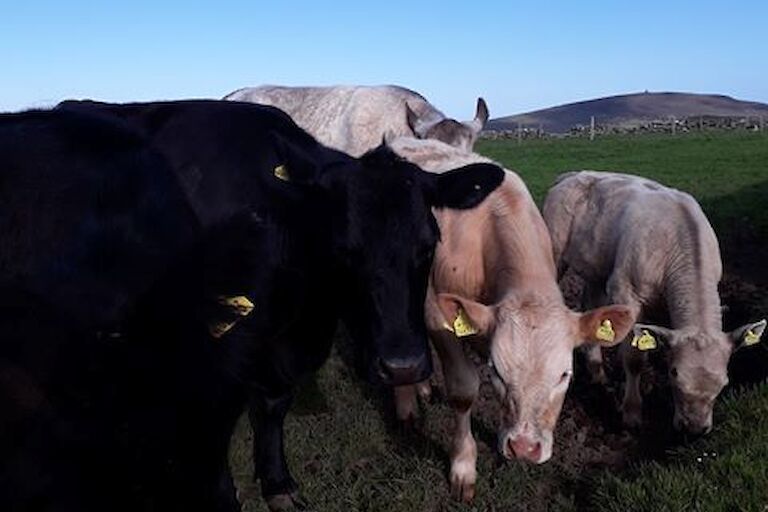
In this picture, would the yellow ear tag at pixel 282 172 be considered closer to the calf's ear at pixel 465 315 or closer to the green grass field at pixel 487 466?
the calf's ear at pixel 465 315

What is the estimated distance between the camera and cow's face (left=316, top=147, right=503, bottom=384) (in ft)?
13.6

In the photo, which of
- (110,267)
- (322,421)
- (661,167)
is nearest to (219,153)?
(322,421)

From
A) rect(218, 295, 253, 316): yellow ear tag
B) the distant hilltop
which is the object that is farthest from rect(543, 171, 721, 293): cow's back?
the distant hilltop

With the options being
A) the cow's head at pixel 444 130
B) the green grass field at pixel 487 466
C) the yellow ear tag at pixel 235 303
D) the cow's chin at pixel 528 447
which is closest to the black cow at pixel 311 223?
the green grass field at pixel 487 466

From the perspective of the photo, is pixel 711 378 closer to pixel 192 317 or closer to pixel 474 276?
pixel 474 276

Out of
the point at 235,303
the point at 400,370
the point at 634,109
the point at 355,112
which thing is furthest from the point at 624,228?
A: the point at 634,109

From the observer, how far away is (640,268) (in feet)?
22.9

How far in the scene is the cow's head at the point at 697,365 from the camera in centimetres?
567

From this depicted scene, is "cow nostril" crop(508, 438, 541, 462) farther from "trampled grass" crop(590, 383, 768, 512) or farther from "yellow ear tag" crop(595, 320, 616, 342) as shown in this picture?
"yellow ear tag" crop(595, 320, 616, 342)

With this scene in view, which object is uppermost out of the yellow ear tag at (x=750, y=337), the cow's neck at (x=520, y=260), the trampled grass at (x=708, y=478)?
the cow's neck at (x=520, y=260)

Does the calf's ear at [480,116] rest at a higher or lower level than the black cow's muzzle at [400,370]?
higher

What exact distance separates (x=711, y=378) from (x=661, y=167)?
17.8 meters

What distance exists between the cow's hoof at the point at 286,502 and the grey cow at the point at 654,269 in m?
→ 2.38

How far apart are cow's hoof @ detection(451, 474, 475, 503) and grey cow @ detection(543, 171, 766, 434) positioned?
143 centimetres
